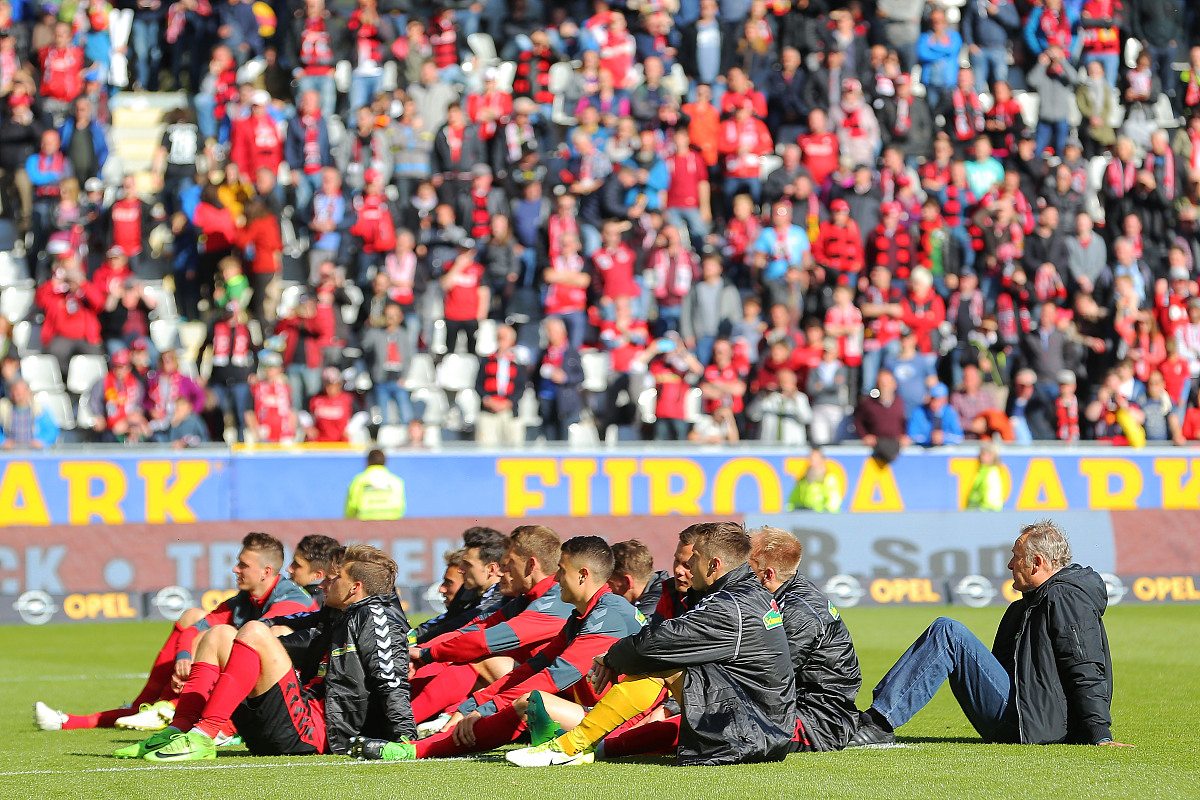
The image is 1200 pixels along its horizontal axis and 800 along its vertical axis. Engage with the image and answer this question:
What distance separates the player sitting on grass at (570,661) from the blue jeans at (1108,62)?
2012 centimetres

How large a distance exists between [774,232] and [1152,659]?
393 inches

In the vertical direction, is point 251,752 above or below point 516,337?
below

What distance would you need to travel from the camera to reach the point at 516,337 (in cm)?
2106

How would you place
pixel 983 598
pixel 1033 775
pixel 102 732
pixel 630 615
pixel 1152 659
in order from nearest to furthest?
pixel 1033 775 → pixel 630 615 → pixel 102 732 → pixel 1152 659 → pixel 983 598

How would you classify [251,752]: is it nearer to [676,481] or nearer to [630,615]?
[630,615]

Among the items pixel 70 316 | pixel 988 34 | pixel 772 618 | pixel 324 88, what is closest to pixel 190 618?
pixel 772 618

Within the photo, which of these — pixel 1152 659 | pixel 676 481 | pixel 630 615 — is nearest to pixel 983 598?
pixel 676 481

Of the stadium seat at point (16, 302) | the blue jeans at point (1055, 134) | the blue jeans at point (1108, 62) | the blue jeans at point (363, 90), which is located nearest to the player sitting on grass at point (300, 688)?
the stadium seat at point (16, 302)

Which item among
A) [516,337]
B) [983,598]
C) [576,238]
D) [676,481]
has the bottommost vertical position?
[983,598]

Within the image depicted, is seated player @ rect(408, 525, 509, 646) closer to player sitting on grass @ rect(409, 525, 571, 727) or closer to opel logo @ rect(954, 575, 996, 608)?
player sitting on grass @ rect(409, 525, 571, 727)

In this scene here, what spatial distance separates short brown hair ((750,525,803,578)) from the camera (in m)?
7.89

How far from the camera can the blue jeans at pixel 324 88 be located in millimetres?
23000

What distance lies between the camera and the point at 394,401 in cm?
2034

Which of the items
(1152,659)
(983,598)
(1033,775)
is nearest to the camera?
(1033,775)
